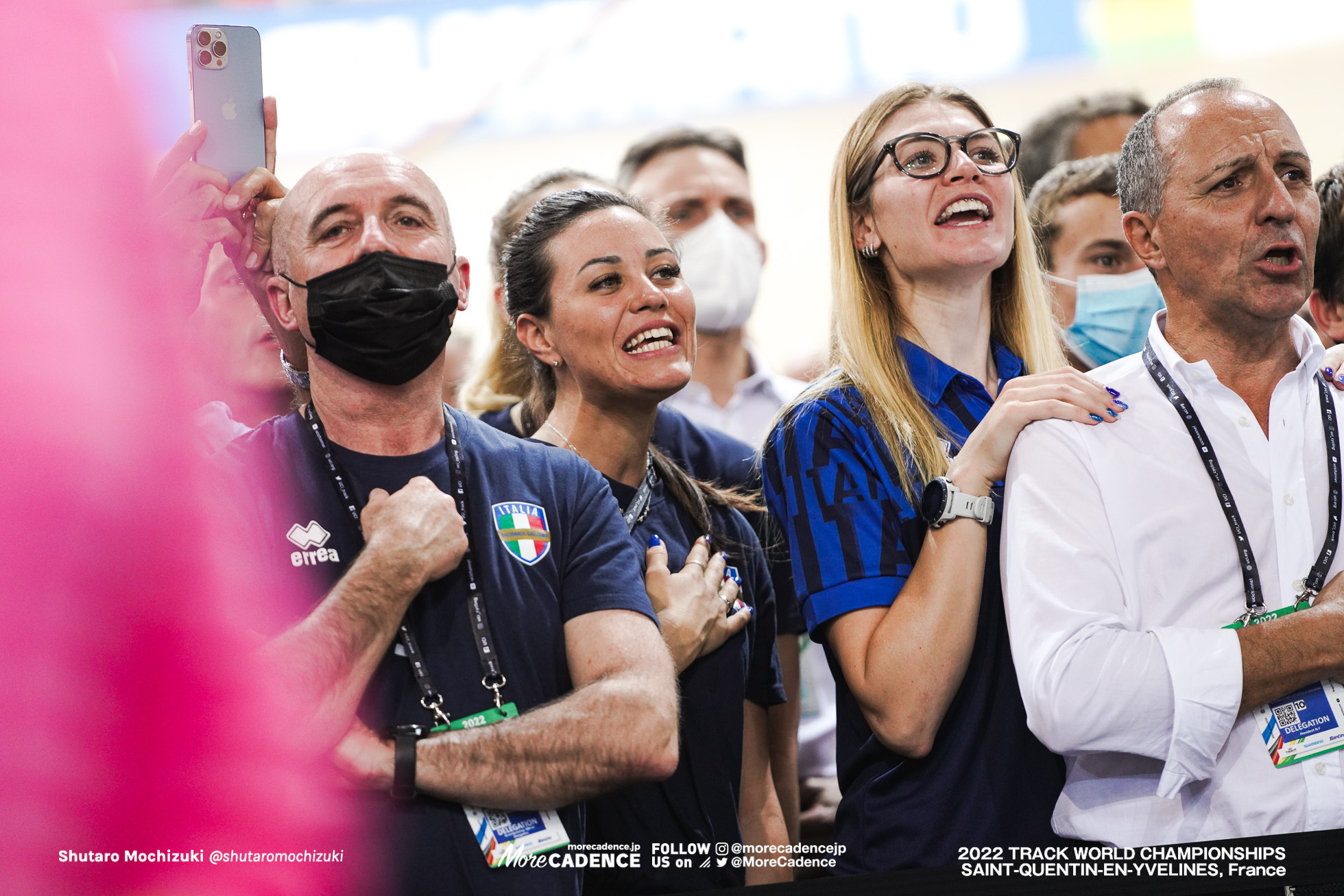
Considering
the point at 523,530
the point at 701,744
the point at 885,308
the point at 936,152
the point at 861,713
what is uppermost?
the point at 936,152

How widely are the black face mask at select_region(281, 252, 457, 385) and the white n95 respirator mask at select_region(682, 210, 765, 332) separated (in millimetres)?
1607

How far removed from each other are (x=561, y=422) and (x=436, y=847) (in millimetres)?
1023

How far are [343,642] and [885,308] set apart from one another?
124 centimetres

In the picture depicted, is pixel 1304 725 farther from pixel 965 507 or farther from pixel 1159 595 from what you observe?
pixel 965 507

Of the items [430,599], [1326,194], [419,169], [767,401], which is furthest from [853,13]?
[430,599]

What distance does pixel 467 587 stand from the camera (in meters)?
1.88

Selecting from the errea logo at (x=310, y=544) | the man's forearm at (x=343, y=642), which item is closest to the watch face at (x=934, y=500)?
the man's forearm at (x=343, y=642)

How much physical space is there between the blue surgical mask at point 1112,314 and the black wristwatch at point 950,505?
3.33ft

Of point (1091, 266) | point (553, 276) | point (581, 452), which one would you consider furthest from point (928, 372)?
point (1091, 266)

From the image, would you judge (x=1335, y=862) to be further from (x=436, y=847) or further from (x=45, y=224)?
(x=45, y=224)

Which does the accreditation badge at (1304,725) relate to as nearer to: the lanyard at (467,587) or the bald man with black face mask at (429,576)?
the bald man with black face mask at (429,576)

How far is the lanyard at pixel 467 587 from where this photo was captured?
5.91ft

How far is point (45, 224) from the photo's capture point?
161cm

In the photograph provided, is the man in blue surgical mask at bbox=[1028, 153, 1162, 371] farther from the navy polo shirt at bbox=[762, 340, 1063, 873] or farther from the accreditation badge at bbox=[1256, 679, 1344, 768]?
the accreditation badge at bbox=[1256, 679, 1344, 768]
